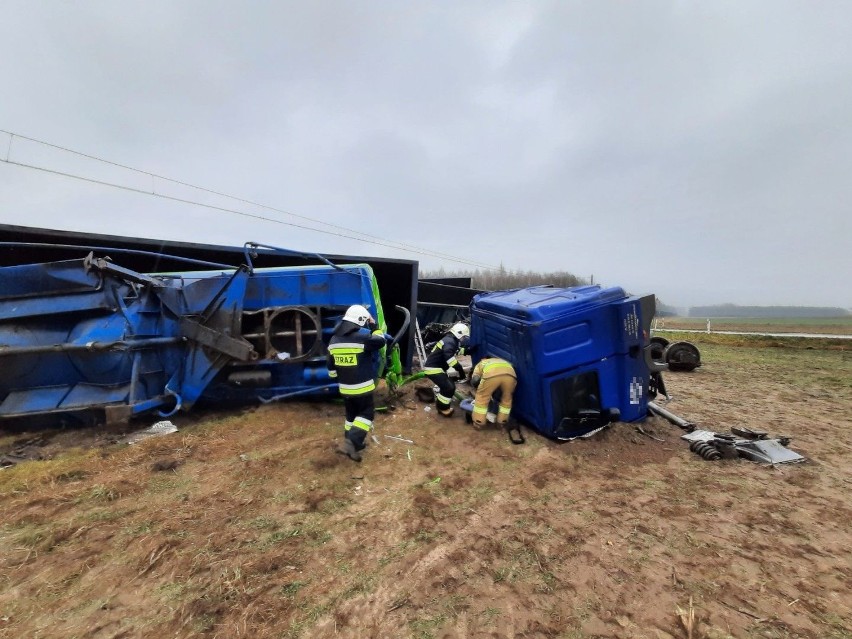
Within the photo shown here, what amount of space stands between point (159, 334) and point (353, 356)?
2403 millimetres

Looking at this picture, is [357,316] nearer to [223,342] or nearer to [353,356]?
[353,356]

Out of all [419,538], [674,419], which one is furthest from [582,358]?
[419,538]

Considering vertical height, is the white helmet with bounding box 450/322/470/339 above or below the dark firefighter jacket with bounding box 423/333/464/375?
above

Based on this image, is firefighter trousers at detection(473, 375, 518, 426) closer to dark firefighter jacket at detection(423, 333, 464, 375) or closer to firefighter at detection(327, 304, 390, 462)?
dark firefighter jacket at detection(423, 333, 464, 375)

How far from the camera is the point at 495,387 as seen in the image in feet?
13.4

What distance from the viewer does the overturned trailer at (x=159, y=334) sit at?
380cm

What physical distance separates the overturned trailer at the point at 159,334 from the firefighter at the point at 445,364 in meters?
0.58

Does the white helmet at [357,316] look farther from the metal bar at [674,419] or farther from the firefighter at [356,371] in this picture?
the metal bar at [674,419]

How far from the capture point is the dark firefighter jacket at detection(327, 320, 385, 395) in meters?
3.50

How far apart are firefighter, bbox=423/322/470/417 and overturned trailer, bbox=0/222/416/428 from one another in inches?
23.0

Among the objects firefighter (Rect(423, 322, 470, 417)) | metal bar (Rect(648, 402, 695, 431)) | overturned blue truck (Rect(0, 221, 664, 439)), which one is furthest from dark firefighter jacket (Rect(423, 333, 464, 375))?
metal bar (Rect(648, 402, 695, 431))

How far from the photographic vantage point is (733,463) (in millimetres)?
3303

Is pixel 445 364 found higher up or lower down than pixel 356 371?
lower down

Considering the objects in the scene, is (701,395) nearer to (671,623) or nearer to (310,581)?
(671,623)
